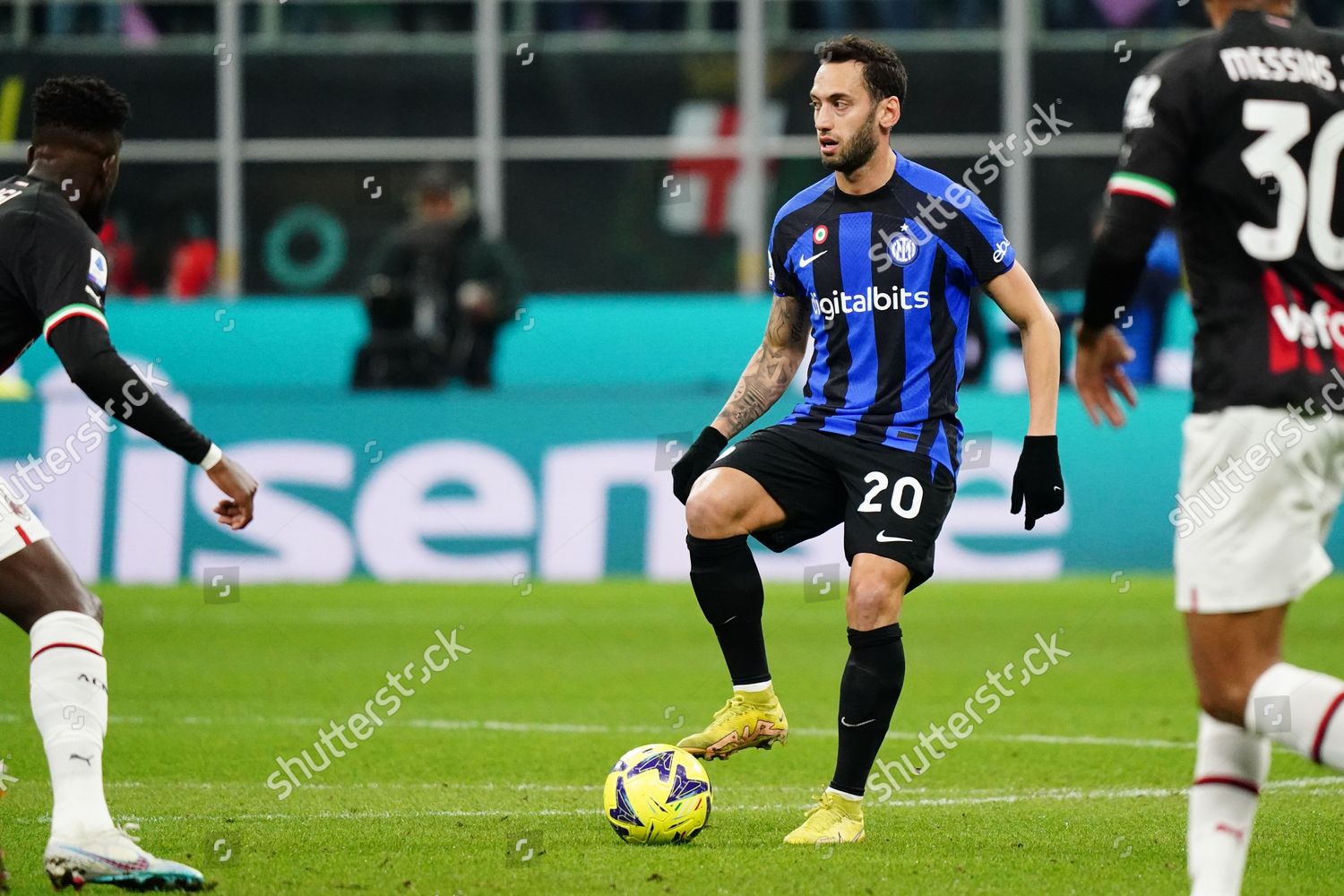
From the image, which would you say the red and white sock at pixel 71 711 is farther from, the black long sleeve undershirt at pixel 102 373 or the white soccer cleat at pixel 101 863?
the black long sleeve undershirt at pixel 102 373

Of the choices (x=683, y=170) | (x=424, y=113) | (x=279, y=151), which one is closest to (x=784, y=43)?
(x=683, y=170)

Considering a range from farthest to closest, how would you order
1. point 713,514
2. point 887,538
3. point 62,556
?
point 713,514 < point 887,538 < point 62,556

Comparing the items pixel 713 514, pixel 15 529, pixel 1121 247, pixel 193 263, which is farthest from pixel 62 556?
pixel 193 263

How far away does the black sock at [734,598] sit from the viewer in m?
6.21

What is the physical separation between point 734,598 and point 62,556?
6.98ft

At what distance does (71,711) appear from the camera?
4.89m

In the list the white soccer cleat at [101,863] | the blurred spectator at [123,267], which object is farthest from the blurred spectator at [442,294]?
the white soccer cleat at [101,863]

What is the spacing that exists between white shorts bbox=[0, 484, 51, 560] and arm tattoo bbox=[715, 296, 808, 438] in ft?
7.60

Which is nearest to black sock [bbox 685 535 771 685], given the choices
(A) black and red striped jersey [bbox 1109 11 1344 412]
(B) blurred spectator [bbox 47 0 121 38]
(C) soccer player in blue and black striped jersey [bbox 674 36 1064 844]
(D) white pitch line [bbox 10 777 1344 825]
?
(C) soccer player in blue and black striped jersey [bbox 674 36 1064 844]

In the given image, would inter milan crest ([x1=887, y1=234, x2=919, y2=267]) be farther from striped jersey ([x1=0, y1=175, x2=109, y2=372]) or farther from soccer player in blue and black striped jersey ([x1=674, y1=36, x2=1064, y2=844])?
striped jersey ([x1=0, y1=175, x2=109, y2=372])

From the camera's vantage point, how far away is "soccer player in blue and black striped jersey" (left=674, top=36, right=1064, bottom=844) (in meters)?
5.97

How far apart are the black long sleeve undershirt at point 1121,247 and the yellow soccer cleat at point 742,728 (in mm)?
2350

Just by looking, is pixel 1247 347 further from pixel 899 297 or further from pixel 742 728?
pixel 742 728

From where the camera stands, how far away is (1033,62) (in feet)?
64.3
